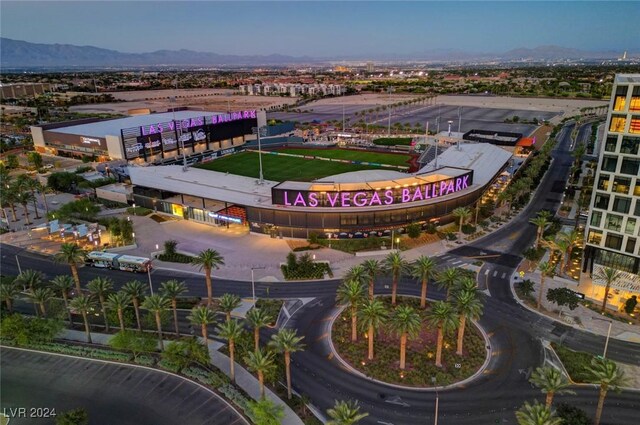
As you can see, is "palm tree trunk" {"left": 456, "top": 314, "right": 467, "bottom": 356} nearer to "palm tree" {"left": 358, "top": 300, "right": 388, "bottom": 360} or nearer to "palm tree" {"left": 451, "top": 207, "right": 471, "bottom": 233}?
"palm tree" {"left": 358, "top": 300, "right": 388, "bottom": 360}

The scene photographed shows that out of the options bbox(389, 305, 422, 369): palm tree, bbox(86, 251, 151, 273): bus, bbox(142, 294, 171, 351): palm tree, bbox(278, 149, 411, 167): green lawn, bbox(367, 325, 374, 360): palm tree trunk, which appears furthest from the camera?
bbox(278, 149, 411, 167): green lawn

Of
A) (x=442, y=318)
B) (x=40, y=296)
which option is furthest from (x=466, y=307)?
(x=40, y=296)

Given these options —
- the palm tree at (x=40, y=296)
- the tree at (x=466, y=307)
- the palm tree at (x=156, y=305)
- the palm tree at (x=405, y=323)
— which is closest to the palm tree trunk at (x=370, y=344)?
the palm tree at (x=405, y=323)

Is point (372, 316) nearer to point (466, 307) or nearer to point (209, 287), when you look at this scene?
point (466, 307)

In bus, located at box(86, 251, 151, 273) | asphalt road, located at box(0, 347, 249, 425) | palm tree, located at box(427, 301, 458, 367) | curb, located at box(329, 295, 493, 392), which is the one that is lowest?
asphalt road, located at box(0, 347, 249, 425)

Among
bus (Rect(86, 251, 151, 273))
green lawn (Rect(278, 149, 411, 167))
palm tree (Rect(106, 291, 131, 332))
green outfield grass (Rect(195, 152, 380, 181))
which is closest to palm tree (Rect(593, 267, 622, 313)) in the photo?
palm tree (Rect(106, 291, 131, 332))

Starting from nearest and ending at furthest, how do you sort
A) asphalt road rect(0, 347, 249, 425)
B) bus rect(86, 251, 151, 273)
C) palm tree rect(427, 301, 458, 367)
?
asphalt road rect(0, 347, 249, 425) < palm tree rect(427, 301, 458, 367) < bus rect(86, 251, 151, 273)
